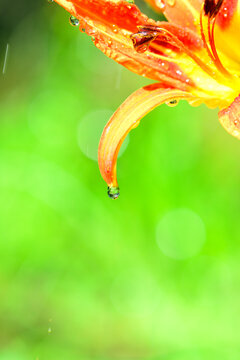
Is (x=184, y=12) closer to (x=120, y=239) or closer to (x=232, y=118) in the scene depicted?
(x=232, y=118)

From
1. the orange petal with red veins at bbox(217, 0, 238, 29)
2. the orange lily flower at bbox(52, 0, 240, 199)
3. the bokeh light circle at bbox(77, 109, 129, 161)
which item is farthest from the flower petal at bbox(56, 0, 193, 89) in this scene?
the bokeh light circle at bbox(77, 109, 129, 161)

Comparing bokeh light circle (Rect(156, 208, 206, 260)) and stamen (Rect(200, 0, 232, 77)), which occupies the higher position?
stamen (Rect(200, 0, 232, 77))

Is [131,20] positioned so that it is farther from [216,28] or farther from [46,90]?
[46,90]

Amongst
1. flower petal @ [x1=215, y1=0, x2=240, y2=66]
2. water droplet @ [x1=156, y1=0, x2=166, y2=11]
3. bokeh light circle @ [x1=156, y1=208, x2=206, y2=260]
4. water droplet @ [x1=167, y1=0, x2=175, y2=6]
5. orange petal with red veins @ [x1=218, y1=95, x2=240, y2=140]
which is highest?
water droplet @ [x1=156, y1=0, x2=166, y2=11]

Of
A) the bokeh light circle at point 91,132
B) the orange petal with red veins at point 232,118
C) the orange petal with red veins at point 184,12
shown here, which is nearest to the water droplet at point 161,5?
the orange petal with red veins at point 184,12

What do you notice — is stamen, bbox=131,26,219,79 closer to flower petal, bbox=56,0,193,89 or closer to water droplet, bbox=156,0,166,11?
flower petal, bbox=56,0,193,89

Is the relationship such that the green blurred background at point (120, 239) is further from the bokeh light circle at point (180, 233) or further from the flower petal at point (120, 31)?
the flower petal at point (120, 31)

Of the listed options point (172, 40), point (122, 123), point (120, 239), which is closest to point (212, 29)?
point (172, 40)

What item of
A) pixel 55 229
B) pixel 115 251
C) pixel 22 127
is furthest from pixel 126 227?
pixel 22 127
